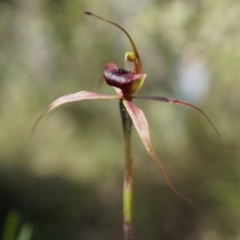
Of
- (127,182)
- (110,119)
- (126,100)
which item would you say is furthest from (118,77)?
(110,119)

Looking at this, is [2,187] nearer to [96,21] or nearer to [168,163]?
[168,163]

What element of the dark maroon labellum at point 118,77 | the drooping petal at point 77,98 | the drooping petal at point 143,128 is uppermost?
the dark maroon labellum at point 118,77

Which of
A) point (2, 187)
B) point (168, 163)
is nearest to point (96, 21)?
point (168, 163)

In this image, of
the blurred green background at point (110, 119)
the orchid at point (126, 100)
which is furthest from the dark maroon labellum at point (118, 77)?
the blurred green background at point (110, 119)

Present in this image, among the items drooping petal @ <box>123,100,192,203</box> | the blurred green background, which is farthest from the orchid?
the blurred green background

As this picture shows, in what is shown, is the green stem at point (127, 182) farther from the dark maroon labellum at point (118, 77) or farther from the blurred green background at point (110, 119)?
the blurred green background at point (110, 119)

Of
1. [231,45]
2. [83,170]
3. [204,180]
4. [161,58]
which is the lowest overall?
[83,170]
